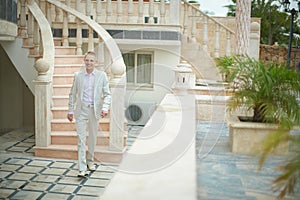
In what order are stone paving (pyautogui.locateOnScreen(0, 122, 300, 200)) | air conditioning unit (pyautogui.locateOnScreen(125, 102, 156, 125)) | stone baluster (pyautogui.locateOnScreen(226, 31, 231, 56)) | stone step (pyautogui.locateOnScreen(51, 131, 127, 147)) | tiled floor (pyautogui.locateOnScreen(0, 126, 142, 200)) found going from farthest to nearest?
1. air conditioning unit (pyautogui.locateOnScreen(125, 102, 156, 125))
2. stone baluster (pyautogui.locateOnScreen(226, 31, 231, 56))
3. stone step (pyautogui.locateOnScreen(51, 131, 127, 147))
4. tiled floor (pyautogui.locateOnScreen(0, 126, 142, 200))
5. stone paving (pyautogui.locateOnScreen(0, 122, 300, 200))

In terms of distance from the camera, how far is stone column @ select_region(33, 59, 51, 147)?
5.51 meters

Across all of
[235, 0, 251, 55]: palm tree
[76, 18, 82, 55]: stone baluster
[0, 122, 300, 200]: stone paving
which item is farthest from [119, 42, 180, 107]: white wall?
[235, 0, 251, 55]: palm tree

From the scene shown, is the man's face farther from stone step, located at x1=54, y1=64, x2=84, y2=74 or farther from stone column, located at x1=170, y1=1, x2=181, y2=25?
stone column, located at x1=170, y1=1, x2=181, y2=25

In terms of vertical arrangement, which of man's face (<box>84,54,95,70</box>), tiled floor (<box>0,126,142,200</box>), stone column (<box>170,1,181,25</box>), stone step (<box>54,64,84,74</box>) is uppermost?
stone column (<box>170,1,181,25</box>)

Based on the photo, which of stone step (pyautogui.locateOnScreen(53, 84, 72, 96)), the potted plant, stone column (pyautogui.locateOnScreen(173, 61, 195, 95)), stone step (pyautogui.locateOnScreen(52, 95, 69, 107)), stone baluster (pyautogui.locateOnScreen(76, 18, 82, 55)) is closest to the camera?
the potted plant

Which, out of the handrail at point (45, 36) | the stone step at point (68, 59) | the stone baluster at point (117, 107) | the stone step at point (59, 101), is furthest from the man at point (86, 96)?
the stone step at point (68, 59)

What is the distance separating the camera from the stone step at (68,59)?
687 cm

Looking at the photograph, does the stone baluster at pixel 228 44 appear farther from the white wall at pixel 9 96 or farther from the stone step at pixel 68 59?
the white wall at pixel 9 96

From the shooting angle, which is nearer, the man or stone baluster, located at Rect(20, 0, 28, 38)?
the man

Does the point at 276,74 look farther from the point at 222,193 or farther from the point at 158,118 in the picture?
the point at 222,193

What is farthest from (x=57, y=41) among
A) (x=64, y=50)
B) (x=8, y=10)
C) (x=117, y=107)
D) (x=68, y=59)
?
(x=8, y=10)

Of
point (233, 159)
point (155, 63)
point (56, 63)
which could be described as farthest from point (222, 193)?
point (155, 63)

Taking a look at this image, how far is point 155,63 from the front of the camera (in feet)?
25.4

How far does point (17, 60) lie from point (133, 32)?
2.11m
